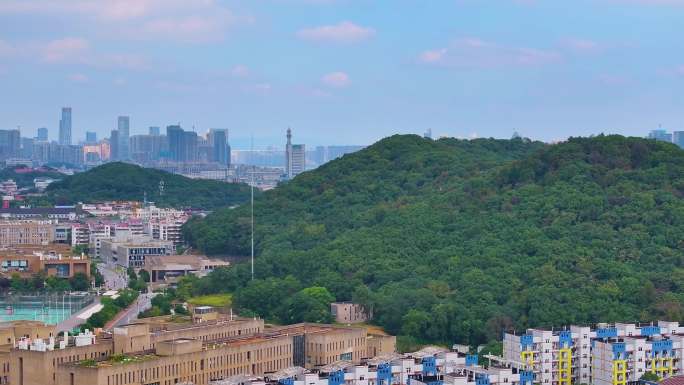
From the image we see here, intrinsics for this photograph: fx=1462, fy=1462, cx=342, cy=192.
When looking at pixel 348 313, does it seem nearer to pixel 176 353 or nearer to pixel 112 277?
pixel 176 353

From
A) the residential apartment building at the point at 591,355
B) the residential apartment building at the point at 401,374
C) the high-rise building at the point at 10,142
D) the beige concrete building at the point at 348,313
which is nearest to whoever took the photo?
the residential apartment building at the point at 401,374

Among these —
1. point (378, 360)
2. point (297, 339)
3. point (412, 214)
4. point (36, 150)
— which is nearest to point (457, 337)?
point (297, 339)

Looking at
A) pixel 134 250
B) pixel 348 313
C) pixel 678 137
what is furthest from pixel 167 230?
pixel 678 137

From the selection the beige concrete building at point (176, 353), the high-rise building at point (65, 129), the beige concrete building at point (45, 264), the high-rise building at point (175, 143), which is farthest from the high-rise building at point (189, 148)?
the beige concrete building at point (176, 353)

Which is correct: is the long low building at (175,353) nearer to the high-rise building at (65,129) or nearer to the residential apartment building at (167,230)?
the residential apartment building at (167,230)

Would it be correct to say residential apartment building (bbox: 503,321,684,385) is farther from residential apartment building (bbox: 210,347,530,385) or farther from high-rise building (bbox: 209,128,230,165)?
high-rise building (bbox: 209,128,230,165)

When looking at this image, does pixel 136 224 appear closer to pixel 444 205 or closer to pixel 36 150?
pixel 444 205
